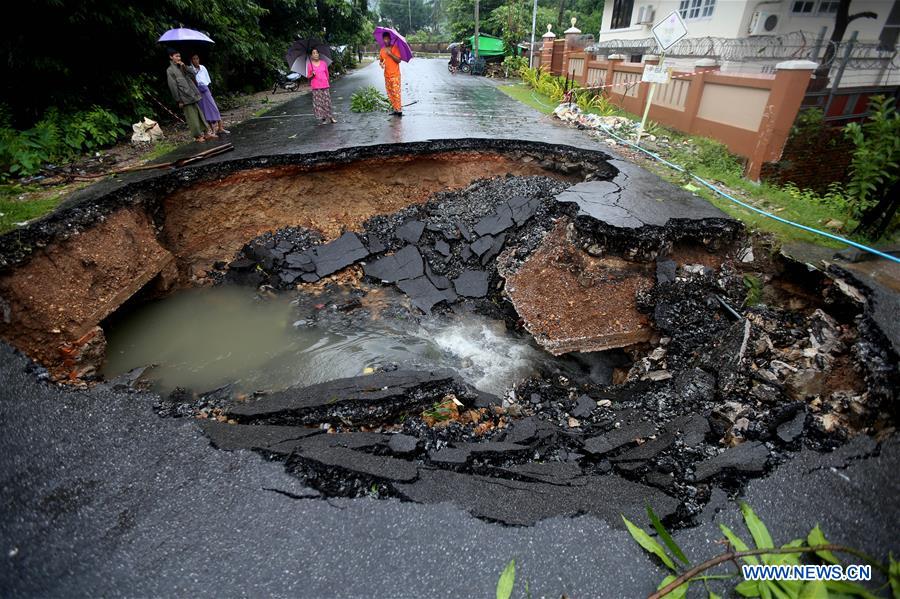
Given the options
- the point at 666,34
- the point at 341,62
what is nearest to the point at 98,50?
the point at 666,34

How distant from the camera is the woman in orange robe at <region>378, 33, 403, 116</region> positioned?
339 inches

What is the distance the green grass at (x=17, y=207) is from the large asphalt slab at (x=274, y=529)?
10.5 ft

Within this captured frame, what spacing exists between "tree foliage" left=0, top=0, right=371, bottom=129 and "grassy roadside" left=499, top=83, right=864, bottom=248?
8.47 metres

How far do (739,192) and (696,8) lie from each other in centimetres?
1274

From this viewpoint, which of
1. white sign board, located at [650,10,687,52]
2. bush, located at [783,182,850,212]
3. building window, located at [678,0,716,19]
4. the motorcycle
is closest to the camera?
bush, located at [783,182,850,212]

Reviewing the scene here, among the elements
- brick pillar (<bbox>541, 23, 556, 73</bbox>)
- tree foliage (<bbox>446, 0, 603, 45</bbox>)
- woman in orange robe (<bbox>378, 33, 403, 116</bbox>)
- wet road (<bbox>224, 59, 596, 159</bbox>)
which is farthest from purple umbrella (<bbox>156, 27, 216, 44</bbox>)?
tree foliage (<bbox>446, 0, 603, 45</bbox>)

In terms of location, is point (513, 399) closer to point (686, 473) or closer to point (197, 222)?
point (686, 473)

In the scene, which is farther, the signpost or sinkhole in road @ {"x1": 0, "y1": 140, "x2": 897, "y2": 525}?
the signpost

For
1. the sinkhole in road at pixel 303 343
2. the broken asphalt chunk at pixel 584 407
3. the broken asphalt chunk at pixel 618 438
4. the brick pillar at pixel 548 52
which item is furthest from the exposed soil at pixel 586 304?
the brick pillar at pixel 548 52

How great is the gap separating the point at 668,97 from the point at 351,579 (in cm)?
1049

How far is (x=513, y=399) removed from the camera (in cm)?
425

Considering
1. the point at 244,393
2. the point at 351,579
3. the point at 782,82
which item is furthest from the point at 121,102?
the point at 782,82

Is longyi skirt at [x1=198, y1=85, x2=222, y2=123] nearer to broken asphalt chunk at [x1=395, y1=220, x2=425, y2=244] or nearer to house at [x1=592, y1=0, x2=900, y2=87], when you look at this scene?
broken asphalt chunk at [x1=395, y1=220, x2=425, y2=244]

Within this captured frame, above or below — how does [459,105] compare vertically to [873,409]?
above
